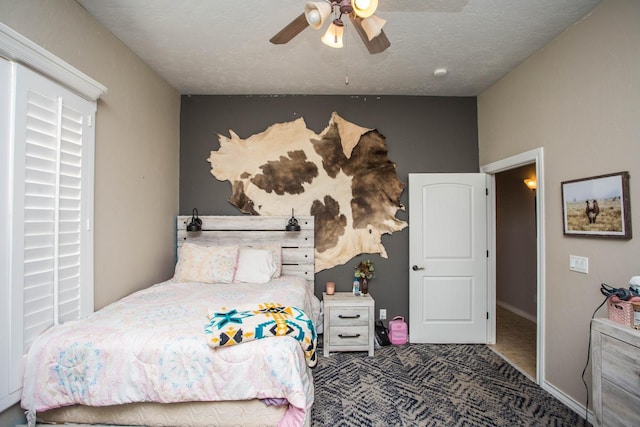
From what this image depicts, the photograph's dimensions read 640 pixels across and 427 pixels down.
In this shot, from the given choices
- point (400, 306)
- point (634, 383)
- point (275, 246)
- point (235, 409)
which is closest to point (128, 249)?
point (275, 246)

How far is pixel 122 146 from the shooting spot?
2.50m

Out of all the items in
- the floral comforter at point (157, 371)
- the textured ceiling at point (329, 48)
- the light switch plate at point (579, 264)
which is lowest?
the floral comforter at point (157, 371)

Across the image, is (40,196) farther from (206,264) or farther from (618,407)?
(618,407)

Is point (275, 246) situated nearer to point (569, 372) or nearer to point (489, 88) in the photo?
point (569, 372)

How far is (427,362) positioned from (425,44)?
286cm

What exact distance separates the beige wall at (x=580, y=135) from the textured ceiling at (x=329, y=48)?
210 millimetres

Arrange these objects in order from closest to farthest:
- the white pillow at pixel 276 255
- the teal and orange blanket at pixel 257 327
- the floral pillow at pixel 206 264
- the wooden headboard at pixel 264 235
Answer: the teal and orange blanket at pixel 257 327 → the floral pillow at pixel 206 264 → the white pillow at pixel 276 255 → the wooden headboard at pixel 264 235

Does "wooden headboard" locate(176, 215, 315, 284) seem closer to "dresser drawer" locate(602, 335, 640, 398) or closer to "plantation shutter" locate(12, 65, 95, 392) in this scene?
"plantation shutter" locate(12, 65, 95, 392)

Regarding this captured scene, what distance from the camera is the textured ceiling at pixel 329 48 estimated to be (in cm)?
202

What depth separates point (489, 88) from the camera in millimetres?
3254

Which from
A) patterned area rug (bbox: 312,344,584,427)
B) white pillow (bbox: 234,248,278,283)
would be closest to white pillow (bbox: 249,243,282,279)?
white pillow (bbox: 234,248,278,283)

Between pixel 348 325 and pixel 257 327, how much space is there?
5.00 ft

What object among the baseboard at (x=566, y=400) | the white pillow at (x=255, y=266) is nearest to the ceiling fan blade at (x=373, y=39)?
the white pillow at (x=255, y=266)

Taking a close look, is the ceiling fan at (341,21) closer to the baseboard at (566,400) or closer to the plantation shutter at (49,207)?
the plantation shutter at (49,207)
